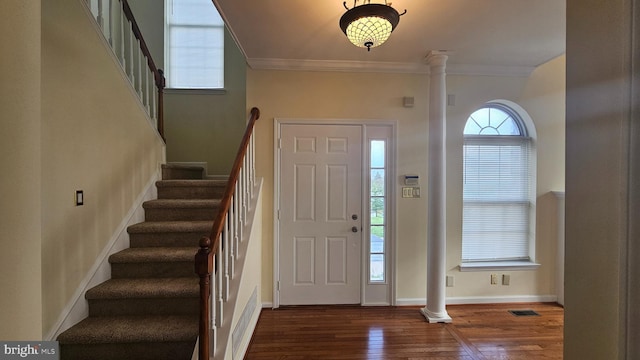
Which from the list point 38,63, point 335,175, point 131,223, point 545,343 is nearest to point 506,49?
point 335,175

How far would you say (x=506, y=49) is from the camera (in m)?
2.77

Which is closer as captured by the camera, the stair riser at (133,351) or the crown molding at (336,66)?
the stair riser at (133,351)

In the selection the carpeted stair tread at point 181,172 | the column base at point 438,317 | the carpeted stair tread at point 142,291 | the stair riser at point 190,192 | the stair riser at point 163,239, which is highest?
the carpeted stair tread at point 181,172

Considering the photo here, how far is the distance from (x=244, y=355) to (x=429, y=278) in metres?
1.91

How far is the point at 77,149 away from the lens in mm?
2113

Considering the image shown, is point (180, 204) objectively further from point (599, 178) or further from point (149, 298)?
point (599, 178)

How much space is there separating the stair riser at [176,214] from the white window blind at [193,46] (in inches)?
87.0


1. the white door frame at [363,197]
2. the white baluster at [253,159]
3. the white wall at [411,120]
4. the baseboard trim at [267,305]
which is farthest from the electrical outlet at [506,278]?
the white baluster at [253,159]

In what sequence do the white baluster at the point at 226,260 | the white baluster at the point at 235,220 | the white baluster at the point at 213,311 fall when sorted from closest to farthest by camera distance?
the white baluster at the point at 213,311 → the white baluster at the point at 226,260 → the white baluster at the point at 235,220

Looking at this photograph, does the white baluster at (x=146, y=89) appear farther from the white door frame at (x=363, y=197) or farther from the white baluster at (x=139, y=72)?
the white door frame at (x=363, y=197)

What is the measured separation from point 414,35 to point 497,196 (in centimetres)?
208

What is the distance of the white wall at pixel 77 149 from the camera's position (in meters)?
1.88

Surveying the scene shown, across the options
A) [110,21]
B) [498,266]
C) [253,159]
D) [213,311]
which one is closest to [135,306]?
[213,311]

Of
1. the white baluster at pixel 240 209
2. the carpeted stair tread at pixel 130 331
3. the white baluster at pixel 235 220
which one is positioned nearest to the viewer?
the carpeted stair tread at pixel 130 331
